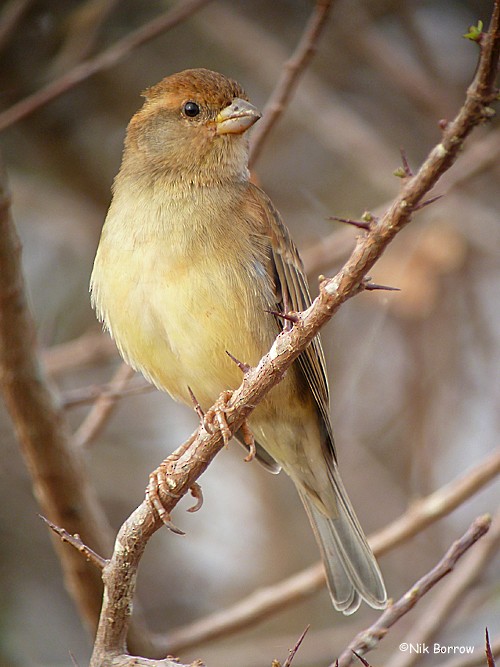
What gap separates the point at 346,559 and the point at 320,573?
9.4 inches

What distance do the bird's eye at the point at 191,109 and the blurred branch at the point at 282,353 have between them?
5.14 feet

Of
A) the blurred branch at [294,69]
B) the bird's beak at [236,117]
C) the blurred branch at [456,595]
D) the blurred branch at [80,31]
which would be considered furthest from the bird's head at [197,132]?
the blurred branch at [456,595]

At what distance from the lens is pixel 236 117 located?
3896 mm

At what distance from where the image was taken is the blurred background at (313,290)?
5914mm

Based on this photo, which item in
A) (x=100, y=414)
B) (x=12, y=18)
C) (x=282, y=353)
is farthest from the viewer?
(x=12, y=18)

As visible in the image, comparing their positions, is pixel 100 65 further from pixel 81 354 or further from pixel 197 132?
pixel 81 354

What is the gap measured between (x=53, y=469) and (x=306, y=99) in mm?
3519

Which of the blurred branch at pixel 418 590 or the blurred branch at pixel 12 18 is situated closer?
the blurred branch at pixel 418 590

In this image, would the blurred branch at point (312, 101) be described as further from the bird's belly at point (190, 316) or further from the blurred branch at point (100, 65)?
the bird's belly at point (190, 316)

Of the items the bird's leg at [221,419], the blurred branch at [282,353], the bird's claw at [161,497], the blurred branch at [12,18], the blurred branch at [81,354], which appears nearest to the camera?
the blurred branch at [282,353]

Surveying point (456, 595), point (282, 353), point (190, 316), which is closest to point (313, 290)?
point (456, 595)

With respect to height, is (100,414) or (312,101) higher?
(312,101)

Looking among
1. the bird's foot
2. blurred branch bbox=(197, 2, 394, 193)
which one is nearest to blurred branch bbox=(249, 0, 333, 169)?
blurred branch bbox=(197, 2, 394, 193)

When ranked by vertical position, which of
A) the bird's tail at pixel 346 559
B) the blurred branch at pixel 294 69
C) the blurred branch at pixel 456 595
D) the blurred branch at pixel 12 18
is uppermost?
the blurred branch at pixel 12 18
